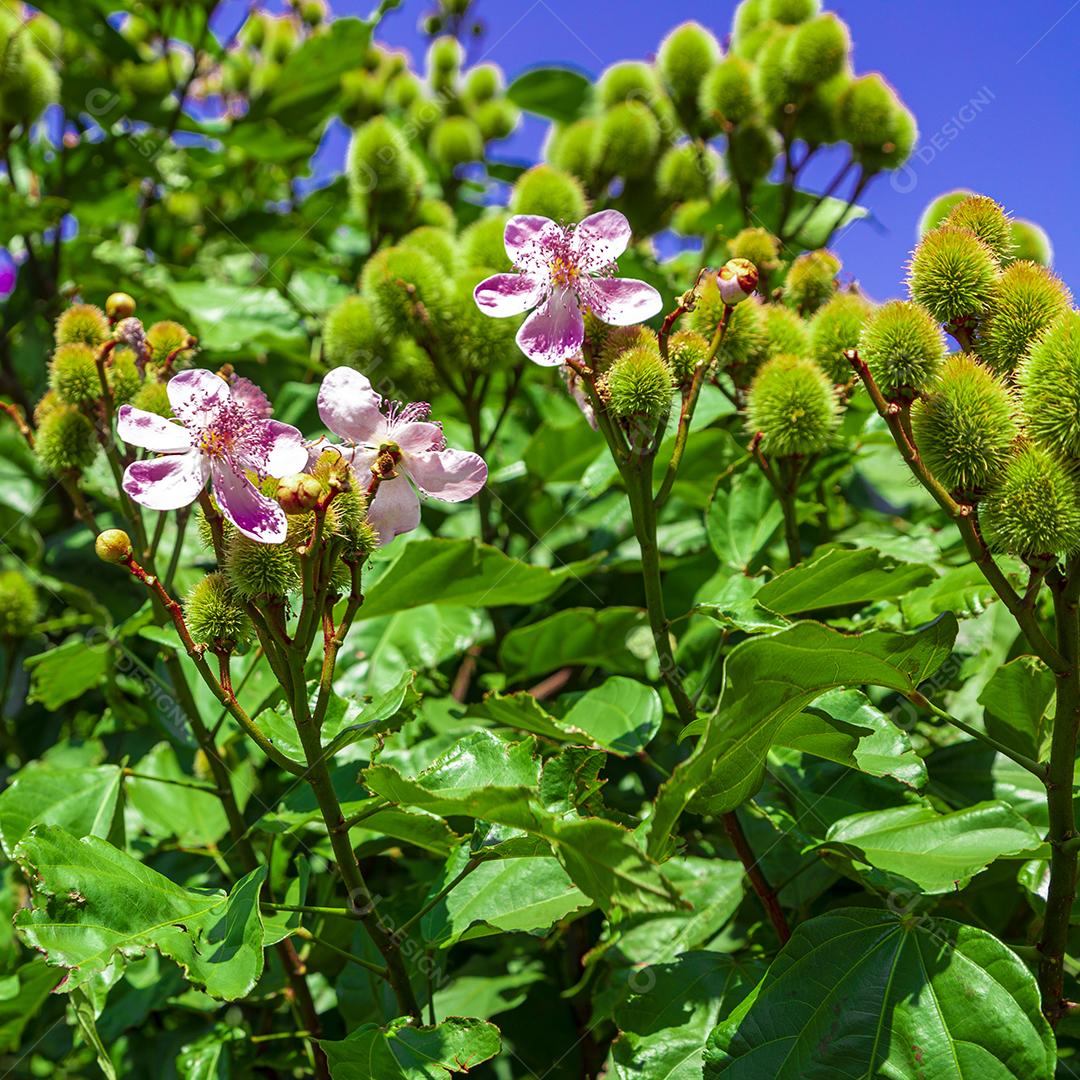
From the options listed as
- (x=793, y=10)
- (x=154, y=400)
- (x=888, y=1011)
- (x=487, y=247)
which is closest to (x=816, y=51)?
(x=793, y=10)

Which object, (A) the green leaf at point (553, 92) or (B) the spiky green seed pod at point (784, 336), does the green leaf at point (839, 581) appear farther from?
(A) the green leaf at point (553, 92)

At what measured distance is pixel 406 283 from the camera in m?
2.23

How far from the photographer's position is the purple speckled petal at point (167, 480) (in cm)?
134

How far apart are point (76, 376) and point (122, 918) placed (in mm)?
1007

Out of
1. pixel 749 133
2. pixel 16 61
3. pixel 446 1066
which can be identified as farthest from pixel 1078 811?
pixel 16 61

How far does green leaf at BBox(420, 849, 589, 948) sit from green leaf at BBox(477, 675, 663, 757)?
20 centimetres

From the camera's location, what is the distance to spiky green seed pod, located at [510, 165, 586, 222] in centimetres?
240

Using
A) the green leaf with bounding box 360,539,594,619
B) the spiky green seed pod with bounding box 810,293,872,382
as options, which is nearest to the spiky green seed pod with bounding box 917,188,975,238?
the spiky green seed pod with bounding box 810,293,872,382

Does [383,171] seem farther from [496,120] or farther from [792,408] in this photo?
[792,408]

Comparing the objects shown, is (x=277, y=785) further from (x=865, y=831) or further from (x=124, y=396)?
(x=865, y=831)

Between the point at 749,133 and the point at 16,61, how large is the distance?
2066mm

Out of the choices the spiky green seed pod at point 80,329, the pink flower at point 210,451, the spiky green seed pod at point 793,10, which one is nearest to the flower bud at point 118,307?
the spiky green seed pod at point 80,329

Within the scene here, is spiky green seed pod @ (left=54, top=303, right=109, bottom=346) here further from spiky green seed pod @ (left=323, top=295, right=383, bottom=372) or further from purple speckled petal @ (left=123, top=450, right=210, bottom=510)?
purple speckled petal @ (left=123, top=450, right=210, bottom=510)

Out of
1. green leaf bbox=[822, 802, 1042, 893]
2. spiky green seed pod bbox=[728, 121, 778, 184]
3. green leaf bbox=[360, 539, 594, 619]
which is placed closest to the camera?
green leaf bbox=[822, 802, 1042, 893]
